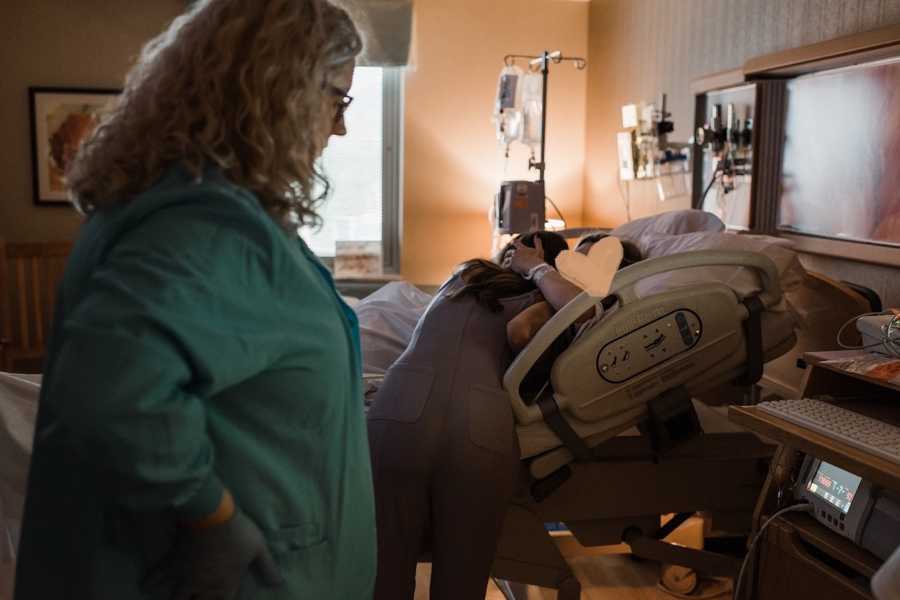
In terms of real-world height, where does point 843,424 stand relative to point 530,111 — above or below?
below

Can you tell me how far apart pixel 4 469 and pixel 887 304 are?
1.95 m

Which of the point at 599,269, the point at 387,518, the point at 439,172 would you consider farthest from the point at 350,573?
the point at 439,172

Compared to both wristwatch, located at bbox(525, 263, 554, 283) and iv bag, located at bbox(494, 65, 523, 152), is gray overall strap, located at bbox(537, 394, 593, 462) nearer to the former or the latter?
wristwatch, located at bbox(525, 263, 554, 283)

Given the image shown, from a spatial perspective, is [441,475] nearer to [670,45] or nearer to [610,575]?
[610,575]

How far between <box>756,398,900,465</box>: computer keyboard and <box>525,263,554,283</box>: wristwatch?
2.18 feet

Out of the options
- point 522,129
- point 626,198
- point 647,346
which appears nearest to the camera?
point 647,346

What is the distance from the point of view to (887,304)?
214cm

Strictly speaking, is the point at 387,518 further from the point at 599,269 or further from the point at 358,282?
the point at 358,282

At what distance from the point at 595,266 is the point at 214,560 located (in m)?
0.58

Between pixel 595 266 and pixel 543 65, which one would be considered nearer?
pixel 595 266

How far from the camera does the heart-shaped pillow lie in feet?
3.71

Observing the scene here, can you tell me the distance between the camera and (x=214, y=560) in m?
0.88

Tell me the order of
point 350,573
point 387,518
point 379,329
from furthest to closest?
point 379,329 → point 387,518 → point 350,573

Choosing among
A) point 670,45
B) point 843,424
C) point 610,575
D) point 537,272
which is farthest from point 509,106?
point 843,424
